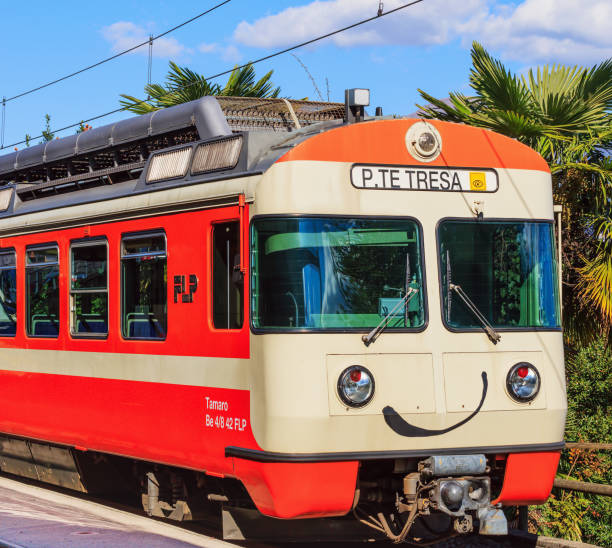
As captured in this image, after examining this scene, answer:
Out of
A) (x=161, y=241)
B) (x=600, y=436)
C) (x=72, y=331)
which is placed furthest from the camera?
(x=600, y=436)

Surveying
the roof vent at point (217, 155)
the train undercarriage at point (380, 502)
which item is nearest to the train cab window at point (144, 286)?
the roof vent at point (217, 155)

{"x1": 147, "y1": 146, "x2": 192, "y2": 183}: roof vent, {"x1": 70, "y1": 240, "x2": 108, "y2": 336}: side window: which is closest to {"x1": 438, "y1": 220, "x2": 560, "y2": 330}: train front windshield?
{"x1": 147, "y1": 146, "x2": 192, "y2": 183}: roof vent

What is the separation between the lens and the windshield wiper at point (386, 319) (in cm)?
774

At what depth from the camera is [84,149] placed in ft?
36.5

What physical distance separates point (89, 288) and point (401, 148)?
339cm

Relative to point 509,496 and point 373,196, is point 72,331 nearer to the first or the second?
point 373,196

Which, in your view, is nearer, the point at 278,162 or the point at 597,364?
the point at 278,162

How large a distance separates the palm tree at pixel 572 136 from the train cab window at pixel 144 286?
462 cm

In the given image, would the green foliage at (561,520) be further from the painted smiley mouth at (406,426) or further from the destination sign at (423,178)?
the destination sign at (423,178)

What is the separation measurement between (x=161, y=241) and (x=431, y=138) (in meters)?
2.31

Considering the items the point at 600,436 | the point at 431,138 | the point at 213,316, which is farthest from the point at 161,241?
the point at 600,436

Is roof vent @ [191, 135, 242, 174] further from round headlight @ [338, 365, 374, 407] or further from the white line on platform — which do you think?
the white line on platform

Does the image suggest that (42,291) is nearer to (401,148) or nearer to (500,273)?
(401,148)

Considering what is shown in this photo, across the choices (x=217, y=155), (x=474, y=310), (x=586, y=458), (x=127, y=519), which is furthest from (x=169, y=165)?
(x=586, y=458)
